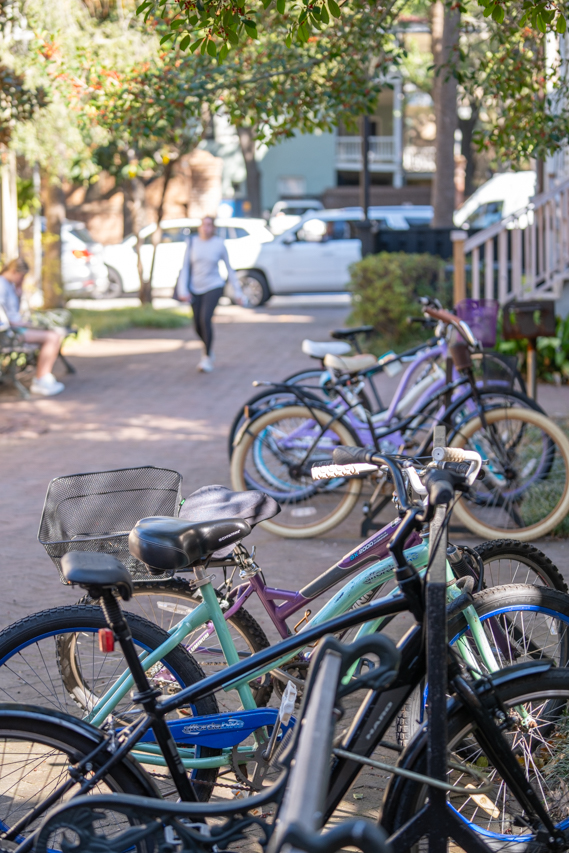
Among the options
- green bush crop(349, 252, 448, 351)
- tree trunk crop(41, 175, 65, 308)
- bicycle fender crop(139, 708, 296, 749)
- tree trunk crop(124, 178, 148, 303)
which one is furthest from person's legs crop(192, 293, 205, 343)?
bicycle fender crop(139, 708, 296, 749)

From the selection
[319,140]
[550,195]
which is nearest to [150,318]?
[550,195]

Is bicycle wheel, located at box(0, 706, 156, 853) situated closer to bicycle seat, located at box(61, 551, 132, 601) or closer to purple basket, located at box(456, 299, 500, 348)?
bicycle seat, located at box(61, 551, 132, 601)

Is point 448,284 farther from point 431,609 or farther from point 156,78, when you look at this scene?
point 431,609

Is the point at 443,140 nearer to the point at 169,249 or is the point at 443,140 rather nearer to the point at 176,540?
the point at 169,249

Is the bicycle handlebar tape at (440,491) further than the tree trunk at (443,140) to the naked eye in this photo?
No

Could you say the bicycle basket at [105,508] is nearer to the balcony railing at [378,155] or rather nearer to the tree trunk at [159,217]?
the tree trunk at [159,217]

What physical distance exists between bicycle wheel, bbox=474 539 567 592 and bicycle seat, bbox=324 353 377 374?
8.39 ft

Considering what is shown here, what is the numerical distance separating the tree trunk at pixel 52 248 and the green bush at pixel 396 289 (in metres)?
5.32

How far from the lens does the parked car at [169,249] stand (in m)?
20.1

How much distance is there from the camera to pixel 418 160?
45406mm

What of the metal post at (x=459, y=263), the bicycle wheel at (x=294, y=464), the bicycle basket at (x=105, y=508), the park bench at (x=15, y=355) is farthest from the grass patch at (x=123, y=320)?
the bicycle basket at (x=105, y=508)

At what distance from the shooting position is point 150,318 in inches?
672

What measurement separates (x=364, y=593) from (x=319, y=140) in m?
39.5

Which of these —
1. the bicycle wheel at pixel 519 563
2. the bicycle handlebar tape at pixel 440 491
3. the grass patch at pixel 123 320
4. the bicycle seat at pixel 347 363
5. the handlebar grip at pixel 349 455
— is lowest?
the bicycle wheel at pixel 519 563
